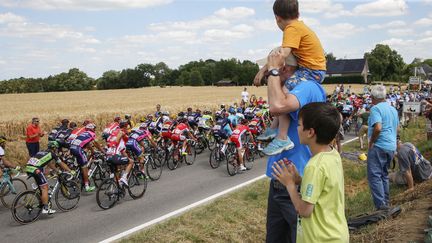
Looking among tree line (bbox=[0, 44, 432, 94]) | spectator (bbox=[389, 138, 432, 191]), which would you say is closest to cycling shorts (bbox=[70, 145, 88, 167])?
spectator (bbox=[389, 138, 432, 191])

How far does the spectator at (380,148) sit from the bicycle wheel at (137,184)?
5654 millimetres

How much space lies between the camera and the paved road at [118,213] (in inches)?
290

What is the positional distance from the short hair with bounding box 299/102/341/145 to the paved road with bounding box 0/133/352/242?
5.51m

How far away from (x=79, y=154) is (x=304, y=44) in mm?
8353

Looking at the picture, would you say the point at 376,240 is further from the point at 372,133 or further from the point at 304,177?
the point at 304,177

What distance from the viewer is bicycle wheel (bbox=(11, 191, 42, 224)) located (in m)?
8.00

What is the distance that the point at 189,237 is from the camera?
627 centimetres

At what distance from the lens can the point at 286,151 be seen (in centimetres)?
295

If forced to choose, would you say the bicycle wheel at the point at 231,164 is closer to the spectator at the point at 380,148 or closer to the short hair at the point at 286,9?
the spectator at the point at 380,148

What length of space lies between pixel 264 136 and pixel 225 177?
8.66m

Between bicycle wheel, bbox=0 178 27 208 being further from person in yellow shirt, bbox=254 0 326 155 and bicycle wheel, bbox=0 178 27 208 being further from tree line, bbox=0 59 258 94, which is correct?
tree line, bbox=0 59 258 94

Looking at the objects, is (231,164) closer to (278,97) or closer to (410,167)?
(410,167)

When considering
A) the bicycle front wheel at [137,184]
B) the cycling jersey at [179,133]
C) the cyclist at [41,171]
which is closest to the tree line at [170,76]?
the cycling jersey at [179,133]

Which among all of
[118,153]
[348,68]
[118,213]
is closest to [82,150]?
[118,153]
